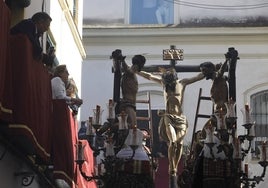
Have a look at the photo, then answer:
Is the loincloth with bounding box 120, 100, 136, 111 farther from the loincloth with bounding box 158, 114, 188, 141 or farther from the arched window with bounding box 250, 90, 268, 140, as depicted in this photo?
the arched window with bounding box 250, 90, 268, 140

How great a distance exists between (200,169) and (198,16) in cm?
1374

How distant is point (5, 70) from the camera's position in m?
9.02

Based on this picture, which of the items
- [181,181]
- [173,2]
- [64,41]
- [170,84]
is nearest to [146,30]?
[173,2]

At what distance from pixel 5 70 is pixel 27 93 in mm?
617

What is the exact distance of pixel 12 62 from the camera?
9.59 m

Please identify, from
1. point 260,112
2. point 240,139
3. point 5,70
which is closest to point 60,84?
point 5,70

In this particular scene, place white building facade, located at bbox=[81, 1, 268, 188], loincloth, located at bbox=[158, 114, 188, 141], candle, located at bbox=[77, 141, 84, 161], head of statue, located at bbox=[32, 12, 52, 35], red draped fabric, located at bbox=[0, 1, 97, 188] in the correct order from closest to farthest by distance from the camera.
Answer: red draped fabric, located at bbox=[0, 1, 97, 188] → head of statue, located at bbox=[32, 12, 52, 35] → candle, located at bbox=[77, 141, 84, 161] → loincloth, located at bbox=[158, 114, 188, 141] → white building facade, located at bbox=[81, 1, 268, 188]

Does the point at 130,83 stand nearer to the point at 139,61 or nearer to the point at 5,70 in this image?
the point at 139,61

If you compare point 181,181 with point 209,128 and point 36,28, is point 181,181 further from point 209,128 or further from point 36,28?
point 36,28

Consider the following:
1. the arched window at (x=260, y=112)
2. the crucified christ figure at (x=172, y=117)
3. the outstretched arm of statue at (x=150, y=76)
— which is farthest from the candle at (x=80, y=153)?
the arched window at (x=260, y=112)

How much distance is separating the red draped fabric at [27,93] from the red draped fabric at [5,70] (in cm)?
19

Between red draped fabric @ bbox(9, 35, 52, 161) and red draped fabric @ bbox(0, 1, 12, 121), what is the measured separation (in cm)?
19

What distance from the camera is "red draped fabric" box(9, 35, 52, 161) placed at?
9.40m

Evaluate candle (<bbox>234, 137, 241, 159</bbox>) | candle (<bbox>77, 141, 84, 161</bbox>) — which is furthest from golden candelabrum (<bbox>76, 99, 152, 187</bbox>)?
candle (<bbox>234, 137, 241, 159</bbox>)
